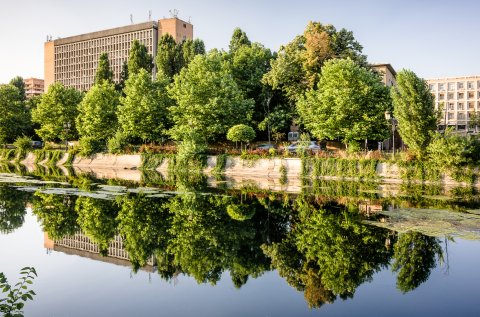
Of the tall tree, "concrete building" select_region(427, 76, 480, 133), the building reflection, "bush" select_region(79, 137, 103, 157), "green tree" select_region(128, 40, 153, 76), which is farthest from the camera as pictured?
"concrete building" select_region(427, 76, 480, 133)

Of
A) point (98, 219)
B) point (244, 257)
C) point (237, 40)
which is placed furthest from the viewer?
point (237, 40)

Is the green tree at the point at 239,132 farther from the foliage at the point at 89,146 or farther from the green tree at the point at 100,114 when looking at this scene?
the green tree at the point at 100,114

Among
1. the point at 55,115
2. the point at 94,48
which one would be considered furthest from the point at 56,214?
the point at 94,48

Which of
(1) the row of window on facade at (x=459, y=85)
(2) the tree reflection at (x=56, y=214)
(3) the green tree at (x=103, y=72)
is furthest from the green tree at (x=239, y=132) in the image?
(1) the row of window on facade at (x=459, y=85)

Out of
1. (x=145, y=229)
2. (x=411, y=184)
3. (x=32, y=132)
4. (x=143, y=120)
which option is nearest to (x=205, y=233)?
(x=145, y=229)

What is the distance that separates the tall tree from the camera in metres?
53.5

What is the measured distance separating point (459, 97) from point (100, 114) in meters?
87.3

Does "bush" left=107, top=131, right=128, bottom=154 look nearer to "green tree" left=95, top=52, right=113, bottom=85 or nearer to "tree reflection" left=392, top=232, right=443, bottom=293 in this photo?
"green tree" left=95, top=52, right=113, bottom=85

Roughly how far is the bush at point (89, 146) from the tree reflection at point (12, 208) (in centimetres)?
2222

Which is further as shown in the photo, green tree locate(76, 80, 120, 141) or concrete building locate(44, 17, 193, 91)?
concrete building locate(44, 17, 193, 91)

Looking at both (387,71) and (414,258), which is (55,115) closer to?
(387,71)

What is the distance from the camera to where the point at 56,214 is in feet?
55.3

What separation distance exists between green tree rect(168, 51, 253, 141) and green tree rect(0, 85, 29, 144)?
30.4 m

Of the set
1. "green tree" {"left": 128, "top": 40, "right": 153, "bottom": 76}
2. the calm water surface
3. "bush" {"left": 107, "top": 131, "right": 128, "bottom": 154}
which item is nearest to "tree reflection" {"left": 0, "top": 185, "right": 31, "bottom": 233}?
the calm water surface
